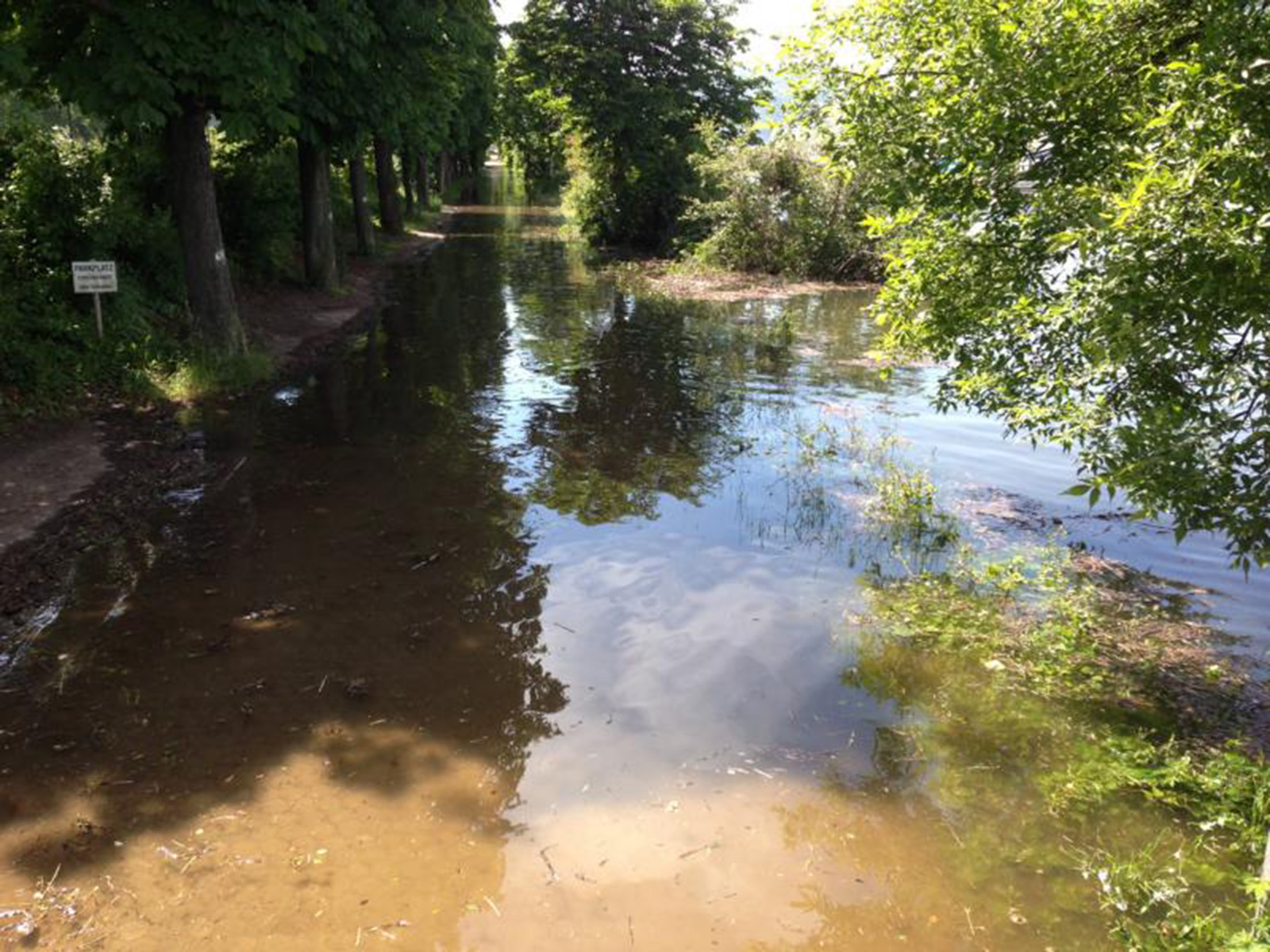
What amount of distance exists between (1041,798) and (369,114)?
1343cm

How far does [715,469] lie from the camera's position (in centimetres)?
960

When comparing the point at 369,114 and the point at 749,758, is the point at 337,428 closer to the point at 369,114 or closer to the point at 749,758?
the point at 369,114

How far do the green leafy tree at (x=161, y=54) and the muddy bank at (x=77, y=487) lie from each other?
3281 mm

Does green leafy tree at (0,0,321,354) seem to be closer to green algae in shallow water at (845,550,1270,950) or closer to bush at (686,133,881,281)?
green algae in shallow water at (845,550,1270,950)

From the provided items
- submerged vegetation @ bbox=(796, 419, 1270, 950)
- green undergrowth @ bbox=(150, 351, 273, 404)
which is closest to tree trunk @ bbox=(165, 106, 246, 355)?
green undergrowth @ bbox=(150, 351, 273, 404)

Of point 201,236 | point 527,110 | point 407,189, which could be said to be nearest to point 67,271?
point 201,236

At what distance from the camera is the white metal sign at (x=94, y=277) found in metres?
10.3

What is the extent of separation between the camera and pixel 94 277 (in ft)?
34.4

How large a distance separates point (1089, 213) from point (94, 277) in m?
10.9

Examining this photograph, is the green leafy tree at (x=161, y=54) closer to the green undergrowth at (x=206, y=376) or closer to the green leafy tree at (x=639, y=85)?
the green undergrowth at (x=206, y=376)

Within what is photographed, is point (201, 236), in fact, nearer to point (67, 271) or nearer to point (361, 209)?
point (67, 271)

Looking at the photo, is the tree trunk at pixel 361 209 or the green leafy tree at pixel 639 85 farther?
the green leafy tree at pixel 639 85

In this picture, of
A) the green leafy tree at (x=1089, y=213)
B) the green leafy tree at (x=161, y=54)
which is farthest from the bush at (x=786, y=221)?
the green leafy tree at (x=1089, y=213)

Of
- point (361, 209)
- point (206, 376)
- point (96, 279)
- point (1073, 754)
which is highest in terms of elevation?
point (361, 209)
